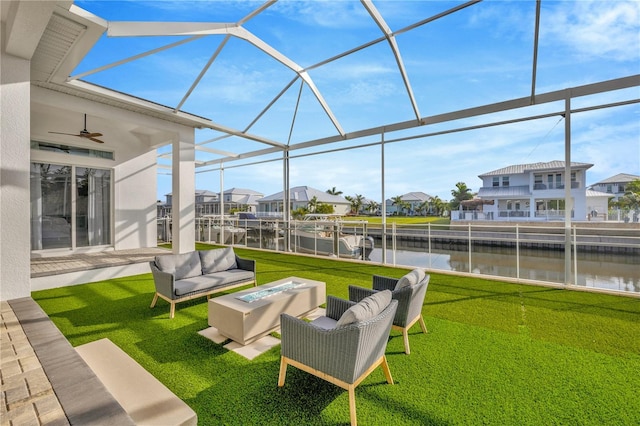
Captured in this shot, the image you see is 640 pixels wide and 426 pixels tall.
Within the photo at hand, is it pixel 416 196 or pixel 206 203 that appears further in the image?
pixel 416 196

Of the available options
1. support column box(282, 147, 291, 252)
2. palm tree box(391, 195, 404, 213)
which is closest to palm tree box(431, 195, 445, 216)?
palm tree box(391, 195, 404, 213)

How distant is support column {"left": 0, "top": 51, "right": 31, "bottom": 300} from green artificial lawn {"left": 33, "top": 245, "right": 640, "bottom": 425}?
2.38ft

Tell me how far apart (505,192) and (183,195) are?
36.9 ft

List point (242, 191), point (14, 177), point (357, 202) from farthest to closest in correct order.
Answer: point (357, 202) < point (242, 191) < point (14, 177)

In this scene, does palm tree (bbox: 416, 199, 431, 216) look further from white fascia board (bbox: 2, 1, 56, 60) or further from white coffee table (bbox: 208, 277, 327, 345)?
white fascia board (bbox: 2, 1, 56, 60)

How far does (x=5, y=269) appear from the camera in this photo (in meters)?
3.78

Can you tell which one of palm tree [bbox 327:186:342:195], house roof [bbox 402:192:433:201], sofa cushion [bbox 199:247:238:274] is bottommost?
sofa cushion [bbox 199:247:238:274]

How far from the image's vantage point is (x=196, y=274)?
15.3ft

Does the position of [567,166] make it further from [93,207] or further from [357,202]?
[357,202]

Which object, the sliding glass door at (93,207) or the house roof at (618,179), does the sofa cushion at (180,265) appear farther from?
the house roof at (618,179)

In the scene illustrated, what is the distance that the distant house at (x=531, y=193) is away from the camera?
5.83m

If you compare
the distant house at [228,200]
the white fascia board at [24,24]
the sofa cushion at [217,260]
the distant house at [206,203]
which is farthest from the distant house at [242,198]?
the white fascia board at [24,24]

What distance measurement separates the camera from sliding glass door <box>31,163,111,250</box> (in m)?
Result: 6.98

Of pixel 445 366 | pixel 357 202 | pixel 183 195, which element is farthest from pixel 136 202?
pixel 357 202
